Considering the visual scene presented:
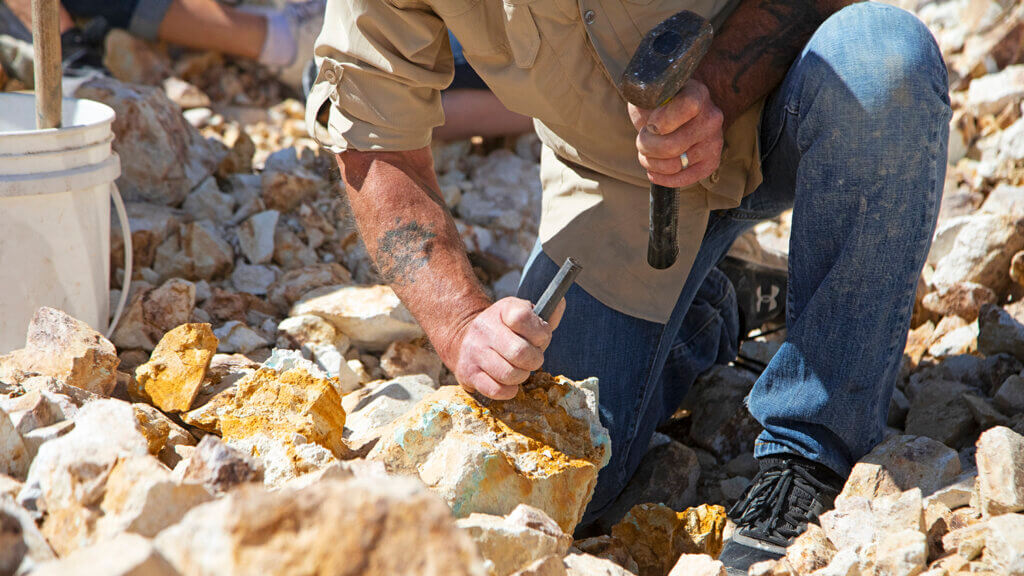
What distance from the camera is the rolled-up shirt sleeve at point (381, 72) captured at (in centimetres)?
179

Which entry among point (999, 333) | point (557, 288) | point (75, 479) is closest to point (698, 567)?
point (557, 288)

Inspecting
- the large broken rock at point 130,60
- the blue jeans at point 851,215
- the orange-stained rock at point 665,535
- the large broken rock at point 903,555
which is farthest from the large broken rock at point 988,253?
the large broken rock at point 130,60

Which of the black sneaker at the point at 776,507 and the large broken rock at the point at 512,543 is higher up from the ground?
the large broken rock at the point at 512,543

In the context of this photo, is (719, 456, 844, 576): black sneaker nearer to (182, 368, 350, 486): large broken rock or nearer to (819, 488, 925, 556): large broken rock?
(819, 488, 925, 556): large broken rock

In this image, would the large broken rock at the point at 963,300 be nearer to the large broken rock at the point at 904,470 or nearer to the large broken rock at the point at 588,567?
the large broken rock at the point at 904,470

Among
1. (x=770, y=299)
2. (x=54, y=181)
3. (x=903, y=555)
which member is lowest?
(x=770, y=299)

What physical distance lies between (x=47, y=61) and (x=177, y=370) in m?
0.81

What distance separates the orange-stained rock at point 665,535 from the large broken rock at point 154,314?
1.28 meters

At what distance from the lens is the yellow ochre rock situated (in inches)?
59.9

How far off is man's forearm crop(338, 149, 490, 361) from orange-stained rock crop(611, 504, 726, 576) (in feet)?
1.65

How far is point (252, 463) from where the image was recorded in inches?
46.0

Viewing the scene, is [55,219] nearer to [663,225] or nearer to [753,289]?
[663,225]

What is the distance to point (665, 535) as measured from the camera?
1651 mm

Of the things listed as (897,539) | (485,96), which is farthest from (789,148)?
(485,96)
